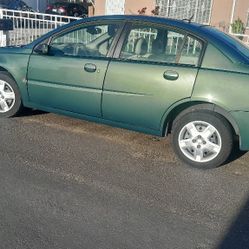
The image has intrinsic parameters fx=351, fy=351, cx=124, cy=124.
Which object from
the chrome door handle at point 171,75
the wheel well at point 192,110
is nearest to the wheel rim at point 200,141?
the wheel well at point 192,110

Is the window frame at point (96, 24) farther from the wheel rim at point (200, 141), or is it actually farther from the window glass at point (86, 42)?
the wheel rim at point (200, 141)

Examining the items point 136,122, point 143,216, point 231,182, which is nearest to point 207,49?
point 136,122

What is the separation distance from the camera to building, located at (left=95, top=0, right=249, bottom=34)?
1669 cm

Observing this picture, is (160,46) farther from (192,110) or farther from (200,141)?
(200,141)

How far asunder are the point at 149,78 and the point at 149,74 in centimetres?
5


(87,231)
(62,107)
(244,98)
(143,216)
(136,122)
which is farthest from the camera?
(62,107)

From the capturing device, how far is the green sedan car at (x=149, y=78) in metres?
3.72

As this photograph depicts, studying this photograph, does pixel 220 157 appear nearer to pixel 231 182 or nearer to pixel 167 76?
pixel 231 182

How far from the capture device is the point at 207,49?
3.78 metres

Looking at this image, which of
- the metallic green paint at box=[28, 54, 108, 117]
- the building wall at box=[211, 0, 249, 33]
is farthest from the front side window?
the building wall at box=[211, 0, 249, 33]

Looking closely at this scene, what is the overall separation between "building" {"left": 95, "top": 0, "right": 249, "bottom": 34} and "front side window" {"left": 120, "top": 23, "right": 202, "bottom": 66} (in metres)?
12.9

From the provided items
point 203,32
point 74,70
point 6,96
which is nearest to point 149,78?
point 203,32

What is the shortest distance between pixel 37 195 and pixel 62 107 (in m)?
1.68

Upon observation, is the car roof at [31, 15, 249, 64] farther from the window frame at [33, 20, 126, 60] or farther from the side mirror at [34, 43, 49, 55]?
the side mirror at [34, 43, 49, 55]
